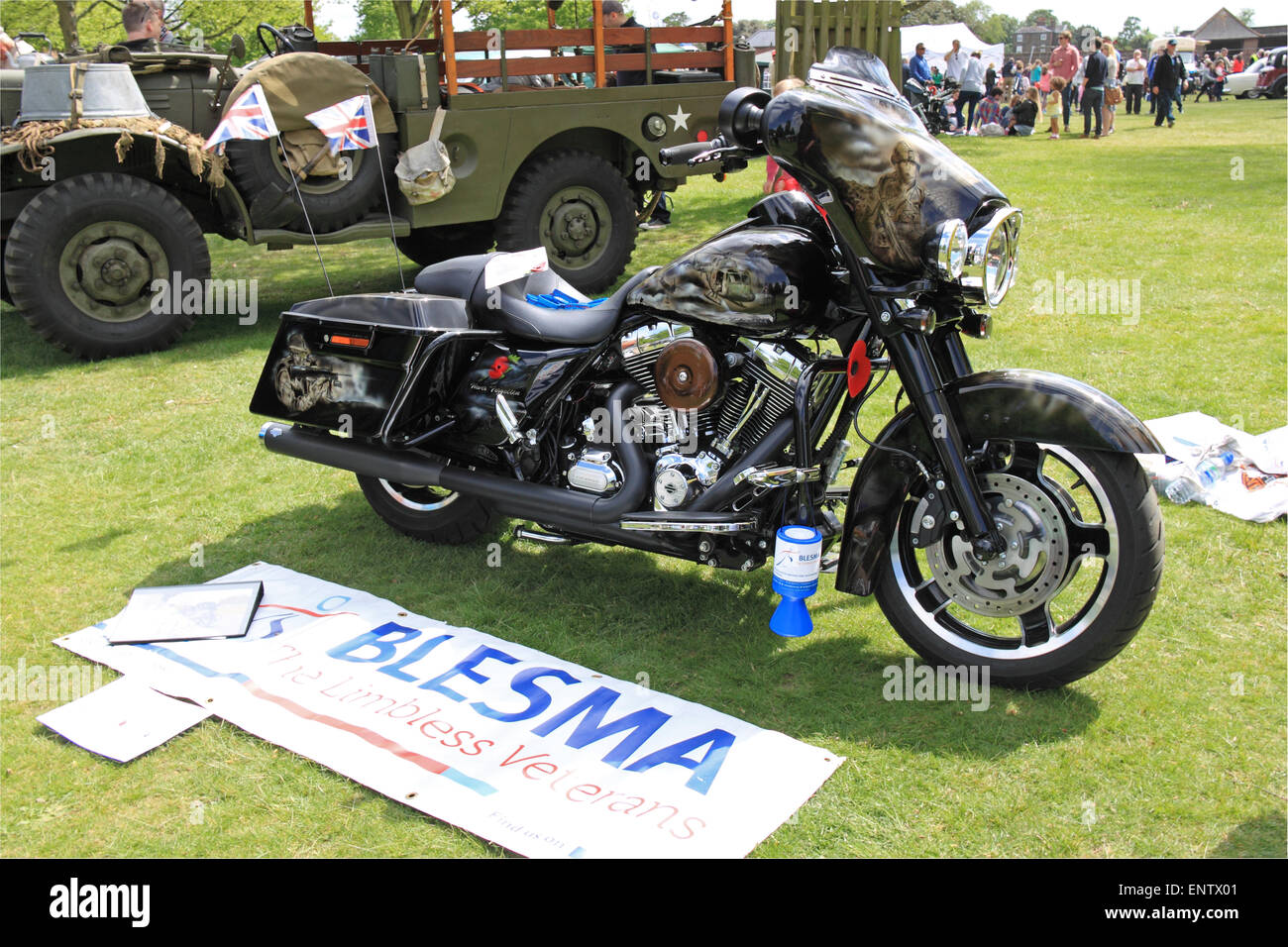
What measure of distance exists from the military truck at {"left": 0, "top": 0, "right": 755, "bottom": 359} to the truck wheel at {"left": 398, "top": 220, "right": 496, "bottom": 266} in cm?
3

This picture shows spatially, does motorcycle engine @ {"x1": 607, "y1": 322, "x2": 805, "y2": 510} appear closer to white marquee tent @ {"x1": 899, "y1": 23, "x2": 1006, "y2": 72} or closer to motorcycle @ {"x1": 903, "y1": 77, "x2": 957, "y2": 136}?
motorcycle @ {"x1": 903, "y1": 77, "x2": 957, "y2": 136}

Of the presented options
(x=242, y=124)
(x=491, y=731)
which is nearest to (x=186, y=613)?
(x=491, y=731)

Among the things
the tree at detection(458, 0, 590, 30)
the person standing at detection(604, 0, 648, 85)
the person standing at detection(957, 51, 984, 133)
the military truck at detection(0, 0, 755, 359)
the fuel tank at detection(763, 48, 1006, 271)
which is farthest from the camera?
the tree at detection(458, 0, 590, 30)

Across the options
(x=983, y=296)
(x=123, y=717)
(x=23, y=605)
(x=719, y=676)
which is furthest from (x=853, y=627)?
(x=23, y=605)

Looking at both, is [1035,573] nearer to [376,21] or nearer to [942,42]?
[942,42]

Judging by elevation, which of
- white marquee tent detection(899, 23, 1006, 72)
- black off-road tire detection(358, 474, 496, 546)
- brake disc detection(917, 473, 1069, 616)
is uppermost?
white marquee tent detection(899, 23, 1006, 72)

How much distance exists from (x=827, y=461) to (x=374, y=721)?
1.67m

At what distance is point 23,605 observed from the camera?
161 inches

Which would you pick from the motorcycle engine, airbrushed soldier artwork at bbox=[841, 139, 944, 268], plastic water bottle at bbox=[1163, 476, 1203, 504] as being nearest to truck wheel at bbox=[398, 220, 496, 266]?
the motorcycle engine

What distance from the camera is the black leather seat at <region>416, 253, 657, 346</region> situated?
12.4ft

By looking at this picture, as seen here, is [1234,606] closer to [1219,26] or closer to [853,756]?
[853,756]

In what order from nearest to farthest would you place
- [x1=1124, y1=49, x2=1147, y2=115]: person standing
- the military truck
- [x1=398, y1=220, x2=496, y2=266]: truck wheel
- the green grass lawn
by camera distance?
the green grass lawn → the military truck → [x1=398, y1=220, x2=496, y2=266]: truck wheel → [x1=1124, y1=49, x2=1147, y2=115]: person standing

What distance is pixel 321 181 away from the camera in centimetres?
755

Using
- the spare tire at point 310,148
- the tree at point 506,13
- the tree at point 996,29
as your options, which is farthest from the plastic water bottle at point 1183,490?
the tree at point 996,29
